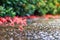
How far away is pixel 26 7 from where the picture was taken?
12875mm

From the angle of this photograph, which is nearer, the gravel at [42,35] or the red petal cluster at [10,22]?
the gravel at [42,35]

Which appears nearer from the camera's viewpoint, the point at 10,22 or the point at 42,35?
the point at 42,35

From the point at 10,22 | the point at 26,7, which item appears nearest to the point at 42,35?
the point at 10,22

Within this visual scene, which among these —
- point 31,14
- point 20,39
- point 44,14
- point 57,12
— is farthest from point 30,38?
point 57,12

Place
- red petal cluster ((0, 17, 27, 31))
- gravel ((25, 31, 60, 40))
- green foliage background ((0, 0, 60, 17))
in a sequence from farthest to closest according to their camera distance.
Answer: green foliage background ((0, 0, 60, 17)), red petal cluster ((0, 17, 27, 31)), gravel ((25, 31, 60, 40))

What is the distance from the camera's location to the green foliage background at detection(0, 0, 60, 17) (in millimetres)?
11383

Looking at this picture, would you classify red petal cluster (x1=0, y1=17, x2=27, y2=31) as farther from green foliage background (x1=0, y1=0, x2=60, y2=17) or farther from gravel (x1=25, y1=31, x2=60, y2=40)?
gravel (x1=25, y1=31, x2=60, y2=40)

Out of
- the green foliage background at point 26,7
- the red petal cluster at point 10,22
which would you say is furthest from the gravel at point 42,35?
the green foliage background at point 26,7

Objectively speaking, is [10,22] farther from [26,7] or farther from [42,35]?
[42,35]

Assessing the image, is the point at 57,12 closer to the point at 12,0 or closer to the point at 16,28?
the point at 12,0

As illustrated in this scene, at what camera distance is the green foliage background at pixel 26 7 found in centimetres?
1138

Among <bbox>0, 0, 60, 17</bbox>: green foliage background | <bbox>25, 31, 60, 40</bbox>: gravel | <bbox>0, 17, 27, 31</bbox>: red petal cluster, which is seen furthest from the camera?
<bbox>0, 0, 60, 17</bbox>: green foliage background

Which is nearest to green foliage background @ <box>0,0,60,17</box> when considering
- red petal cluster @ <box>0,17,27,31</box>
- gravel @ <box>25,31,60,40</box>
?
red petal cluster @ <box>0,17,27,31</box>

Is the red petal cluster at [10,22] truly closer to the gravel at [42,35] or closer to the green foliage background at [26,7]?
the green foliage background at [26,7]
